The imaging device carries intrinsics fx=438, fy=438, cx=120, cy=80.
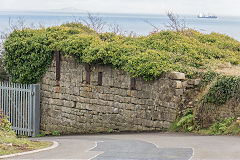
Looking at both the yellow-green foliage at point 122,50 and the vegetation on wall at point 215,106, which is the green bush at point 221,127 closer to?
the vegetation on wall at point 215,106

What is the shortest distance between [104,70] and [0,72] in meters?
7.80

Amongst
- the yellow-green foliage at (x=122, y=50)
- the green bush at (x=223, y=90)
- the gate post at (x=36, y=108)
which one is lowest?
the gate post at (x=36, y=108)

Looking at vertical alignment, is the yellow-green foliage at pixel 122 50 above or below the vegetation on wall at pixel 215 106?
above

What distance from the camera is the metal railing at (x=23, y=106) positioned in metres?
16.3

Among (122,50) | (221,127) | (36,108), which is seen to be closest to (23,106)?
(36,108)

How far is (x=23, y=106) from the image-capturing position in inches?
642

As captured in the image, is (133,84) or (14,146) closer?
(14,146)

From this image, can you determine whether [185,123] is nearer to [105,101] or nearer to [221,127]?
[221,127]

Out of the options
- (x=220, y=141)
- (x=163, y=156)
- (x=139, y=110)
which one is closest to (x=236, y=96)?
(x=220, y=141)

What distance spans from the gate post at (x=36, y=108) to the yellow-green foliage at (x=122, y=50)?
19.9 inches

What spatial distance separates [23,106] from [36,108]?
50 centimetres

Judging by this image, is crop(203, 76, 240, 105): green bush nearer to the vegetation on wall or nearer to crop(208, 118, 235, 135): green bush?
the vegetation on wall

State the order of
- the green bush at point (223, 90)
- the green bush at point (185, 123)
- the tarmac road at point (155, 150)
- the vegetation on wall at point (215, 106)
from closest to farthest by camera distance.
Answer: the tarmac road at point (155, 150), the vegetation on wall at point (215, 106), the green bush at point (223, 90), the green bush at point (185, 123)

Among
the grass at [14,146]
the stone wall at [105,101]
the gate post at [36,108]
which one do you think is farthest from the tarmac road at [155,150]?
the gate post at [36,108]
